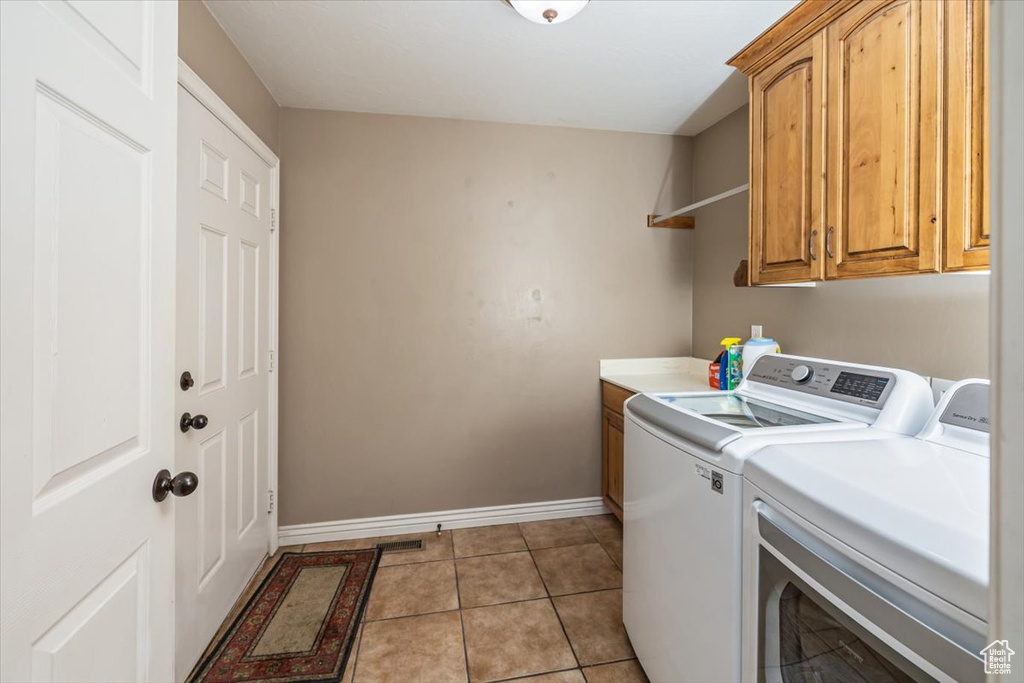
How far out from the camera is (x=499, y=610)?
6.30 ft

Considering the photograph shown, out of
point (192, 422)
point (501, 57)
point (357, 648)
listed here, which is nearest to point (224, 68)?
point (501, 57)

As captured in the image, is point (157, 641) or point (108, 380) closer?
point (108, 380)

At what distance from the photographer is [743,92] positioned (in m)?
2.31

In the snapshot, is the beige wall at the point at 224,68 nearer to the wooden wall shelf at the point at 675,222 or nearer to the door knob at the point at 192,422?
the door knob at the point at 192,422

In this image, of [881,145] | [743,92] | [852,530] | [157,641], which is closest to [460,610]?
[157,641]

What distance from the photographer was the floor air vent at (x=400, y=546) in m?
2.42

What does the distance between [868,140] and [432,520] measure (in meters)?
2.63

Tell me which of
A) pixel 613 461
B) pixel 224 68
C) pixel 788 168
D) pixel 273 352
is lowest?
pixel 613 461

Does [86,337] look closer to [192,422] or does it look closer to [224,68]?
[192,422]

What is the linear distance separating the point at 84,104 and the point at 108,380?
1.42 ft

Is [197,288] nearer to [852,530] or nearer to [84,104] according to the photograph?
[84,104]

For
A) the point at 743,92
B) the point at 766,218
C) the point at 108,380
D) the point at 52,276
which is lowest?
the point at 108,380

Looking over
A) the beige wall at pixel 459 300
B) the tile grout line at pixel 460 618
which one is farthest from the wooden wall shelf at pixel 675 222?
the tile grout line at pixel 460 618

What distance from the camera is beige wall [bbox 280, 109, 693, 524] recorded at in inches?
97.5
